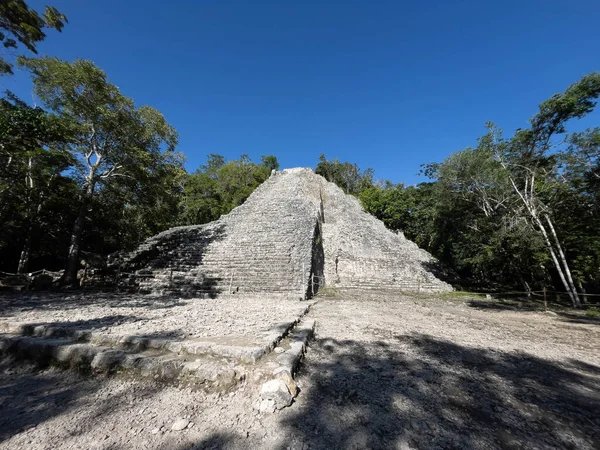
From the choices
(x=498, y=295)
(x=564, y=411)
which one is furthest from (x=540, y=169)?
(x=564, y=411)

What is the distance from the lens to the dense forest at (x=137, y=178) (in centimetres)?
794

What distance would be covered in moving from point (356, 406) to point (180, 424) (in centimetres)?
160

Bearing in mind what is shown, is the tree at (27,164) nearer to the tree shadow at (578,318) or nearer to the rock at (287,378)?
the rock at (287,378)

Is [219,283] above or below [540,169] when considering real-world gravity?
below

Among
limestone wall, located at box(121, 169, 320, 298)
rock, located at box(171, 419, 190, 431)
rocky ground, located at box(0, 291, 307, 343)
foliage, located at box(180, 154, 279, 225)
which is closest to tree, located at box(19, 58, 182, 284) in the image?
limestone wall, located at box(121, 169, 320, 298)

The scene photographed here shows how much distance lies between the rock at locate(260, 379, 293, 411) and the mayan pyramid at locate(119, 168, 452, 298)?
20.7 ft

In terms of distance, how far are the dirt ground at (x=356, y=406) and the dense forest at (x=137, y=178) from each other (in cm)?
748

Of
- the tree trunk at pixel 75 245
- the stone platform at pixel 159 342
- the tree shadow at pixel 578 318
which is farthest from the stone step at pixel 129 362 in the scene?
the tree shadow at pixel 578 318

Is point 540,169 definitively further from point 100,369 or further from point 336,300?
point 100,369

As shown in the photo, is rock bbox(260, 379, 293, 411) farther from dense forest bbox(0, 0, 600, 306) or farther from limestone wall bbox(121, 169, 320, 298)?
dense forest bbox(0, 0, 600, 306)

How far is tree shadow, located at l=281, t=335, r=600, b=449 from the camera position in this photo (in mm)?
1985

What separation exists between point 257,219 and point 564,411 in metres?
14.5

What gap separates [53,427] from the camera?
2.07 m

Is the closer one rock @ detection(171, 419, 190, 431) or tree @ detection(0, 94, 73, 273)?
rock @ detection(171, 419, 190, 431)
